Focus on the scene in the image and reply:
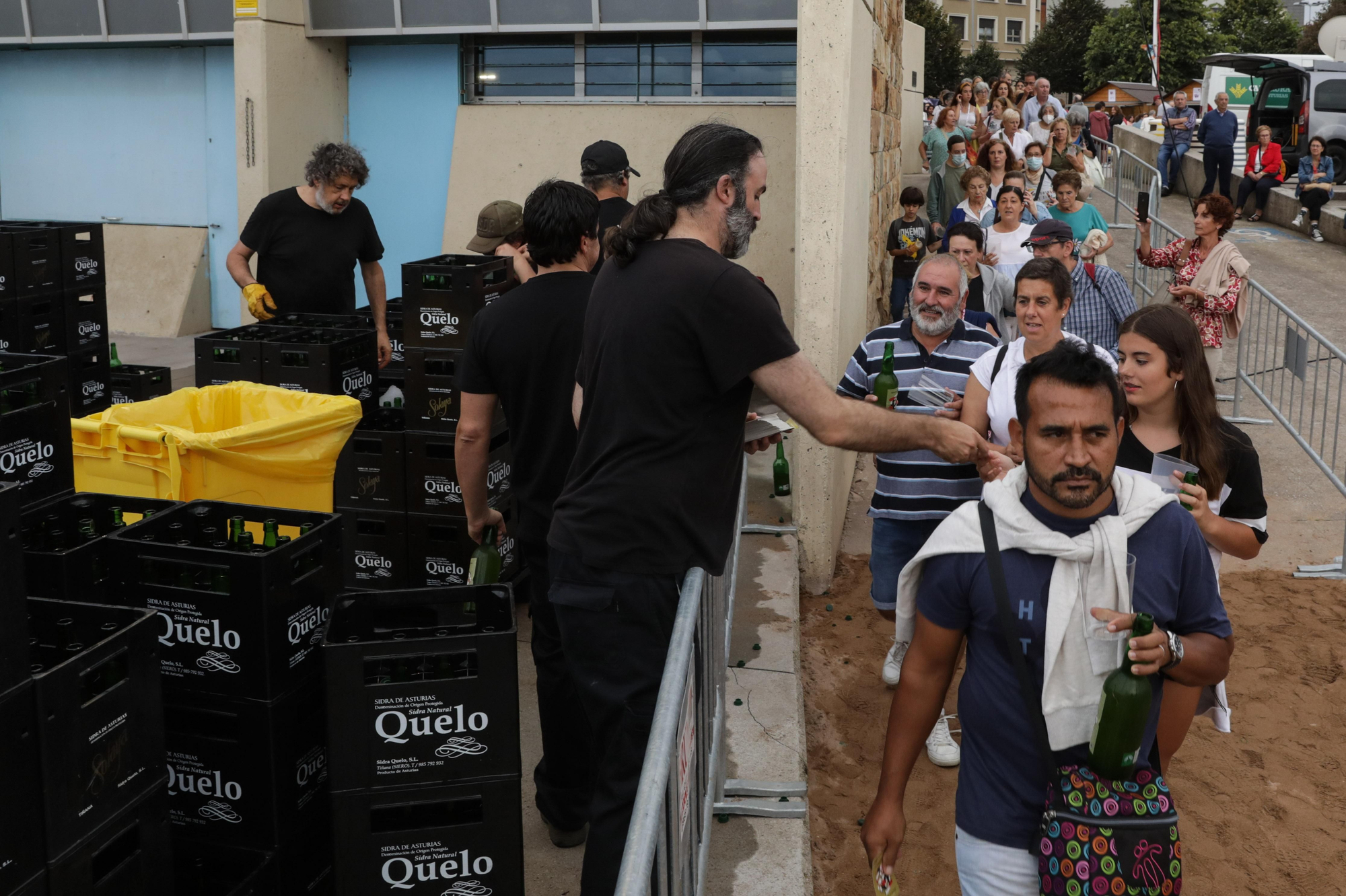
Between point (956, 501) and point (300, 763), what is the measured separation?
9.58ft

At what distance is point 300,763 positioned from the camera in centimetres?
341

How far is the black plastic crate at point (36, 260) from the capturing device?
6.14 m

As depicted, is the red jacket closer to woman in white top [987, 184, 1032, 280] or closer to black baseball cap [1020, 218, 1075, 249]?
woman in white top [987, 184, 1032, 280]

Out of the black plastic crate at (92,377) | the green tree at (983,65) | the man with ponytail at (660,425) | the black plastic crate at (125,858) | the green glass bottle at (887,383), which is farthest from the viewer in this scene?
the green tree at (983,65)

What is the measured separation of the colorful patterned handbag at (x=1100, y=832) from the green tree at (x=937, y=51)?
40.1m

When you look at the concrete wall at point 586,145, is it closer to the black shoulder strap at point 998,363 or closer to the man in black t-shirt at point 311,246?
the man in black t-shirt at point 311,246

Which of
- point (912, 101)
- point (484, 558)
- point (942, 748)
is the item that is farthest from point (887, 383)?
point (912, 101)

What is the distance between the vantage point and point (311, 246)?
7.05 metres

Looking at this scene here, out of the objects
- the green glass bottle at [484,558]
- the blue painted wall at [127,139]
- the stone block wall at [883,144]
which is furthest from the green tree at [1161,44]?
the green glass bottle at [484,558]

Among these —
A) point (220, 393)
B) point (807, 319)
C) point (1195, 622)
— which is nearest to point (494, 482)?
point (220, 393)

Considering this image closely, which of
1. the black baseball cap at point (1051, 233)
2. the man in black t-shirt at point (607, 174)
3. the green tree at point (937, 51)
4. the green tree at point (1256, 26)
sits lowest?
the black baseball cap at point (1051, 233)

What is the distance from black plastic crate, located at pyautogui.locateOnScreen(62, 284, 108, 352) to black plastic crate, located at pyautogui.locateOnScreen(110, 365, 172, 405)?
0.19m

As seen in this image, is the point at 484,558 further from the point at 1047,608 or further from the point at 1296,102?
the point at 1296,102

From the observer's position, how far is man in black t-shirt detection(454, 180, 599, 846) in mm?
4082
